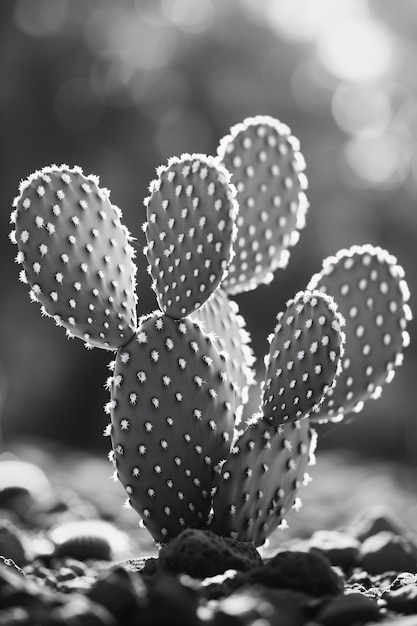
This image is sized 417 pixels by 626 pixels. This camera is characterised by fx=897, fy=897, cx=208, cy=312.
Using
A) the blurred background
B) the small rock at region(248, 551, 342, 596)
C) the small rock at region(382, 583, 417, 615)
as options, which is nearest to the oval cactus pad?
the small rock at region(248, 551, 342, 596)

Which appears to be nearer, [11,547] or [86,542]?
[11,547]

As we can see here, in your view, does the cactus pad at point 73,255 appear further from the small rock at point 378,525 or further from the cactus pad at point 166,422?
the small rock at point 378,525

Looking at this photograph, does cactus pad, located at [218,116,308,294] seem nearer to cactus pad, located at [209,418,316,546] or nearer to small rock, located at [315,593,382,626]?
cactus pad, located at [209,418,316,546]

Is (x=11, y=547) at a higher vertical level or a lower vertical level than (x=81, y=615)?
higher

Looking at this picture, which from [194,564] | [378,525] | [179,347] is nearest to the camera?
[194,564]

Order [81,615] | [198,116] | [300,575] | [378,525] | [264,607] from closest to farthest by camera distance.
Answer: [81,615] < [264,607] < [300,575] < [378,525] < [198,116]

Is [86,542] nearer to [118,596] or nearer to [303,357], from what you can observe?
[303,357]

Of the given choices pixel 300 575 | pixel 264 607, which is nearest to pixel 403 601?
pixel 300 575
